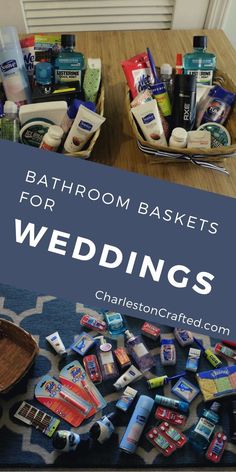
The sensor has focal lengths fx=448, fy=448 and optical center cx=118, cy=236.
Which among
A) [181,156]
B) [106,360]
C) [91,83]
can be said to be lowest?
[106,360]

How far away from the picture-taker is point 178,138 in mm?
958

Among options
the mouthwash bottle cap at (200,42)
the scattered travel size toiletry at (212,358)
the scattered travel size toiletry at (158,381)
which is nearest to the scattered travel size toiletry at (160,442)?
the scattered travel size toiletry at (158,381)

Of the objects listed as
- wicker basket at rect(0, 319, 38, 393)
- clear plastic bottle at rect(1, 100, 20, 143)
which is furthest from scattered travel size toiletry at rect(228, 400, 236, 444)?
clear plastic bottle at rect(1, 100, 20, 143)

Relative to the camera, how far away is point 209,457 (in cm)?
125

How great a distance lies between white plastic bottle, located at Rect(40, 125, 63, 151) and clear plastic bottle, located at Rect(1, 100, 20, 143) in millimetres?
76

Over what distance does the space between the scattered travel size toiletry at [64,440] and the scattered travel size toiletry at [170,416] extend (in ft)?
0.81

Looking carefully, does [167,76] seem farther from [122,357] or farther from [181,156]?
[122,357]

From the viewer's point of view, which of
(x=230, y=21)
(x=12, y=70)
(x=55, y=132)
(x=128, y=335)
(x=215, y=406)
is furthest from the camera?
(x=230, y=21)

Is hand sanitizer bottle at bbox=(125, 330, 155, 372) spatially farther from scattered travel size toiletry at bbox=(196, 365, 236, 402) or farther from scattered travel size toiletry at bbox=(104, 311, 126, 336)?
scattered travel size toiletry at bbox=(196, 365, 236, 402)

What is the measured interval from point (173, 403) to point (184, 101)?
845 mm

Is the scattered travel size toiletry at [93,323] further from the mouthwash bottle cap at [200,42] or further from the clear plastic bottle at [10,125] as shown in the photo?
the mouthwash bottle cap at [200,42]

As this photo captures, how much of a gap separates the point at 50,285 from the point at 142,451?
642mm

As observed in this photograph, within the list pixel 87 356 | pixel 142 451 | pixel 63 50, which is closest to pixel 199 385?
pixel 142 451

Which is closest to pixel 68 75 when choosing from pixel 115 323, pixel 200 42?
pixel 200 42
